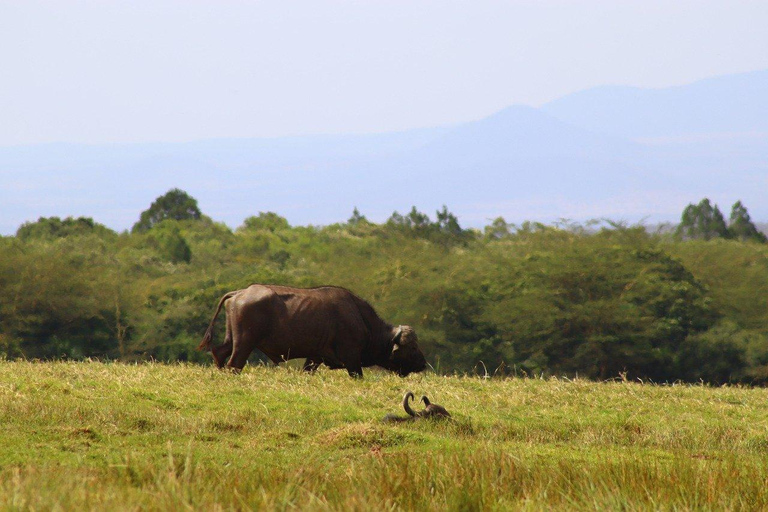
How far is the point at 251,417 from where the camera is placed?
11938mm

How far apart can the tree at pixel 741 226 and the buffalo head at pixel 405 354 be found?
7845cm

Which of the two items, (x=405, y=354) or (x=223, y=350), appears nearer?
(x=223, y=350)

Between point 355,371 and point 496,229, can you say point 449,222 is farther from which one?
point 355,371

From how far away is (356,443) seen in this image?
1047 cm

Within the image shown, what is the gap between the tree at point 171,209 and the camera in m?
119

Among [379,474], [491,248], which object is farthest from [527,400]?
[491,248]

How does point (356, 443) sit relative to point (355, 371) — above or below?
above

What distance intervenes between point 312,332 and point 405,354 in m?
1.77

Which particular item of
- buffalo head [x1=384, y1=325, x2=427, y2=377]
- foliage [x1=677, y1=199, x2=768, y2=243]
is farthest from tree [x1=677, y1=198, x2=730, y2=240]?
buffalo head [x1=384, y1=325, x2=427, y2=377]

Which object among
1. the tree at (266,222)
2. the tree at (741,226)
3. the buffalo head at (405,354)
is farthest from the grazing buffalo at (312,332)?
the tree at (266,222)

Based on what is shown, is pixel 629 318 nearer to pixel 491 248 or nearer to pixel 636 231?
pixel 636 231

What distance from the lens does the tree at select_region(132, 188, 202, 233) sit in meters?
119

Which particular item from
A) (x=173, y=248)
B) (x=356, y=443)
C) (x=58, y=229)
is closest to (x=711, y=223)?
(x=173, y=248)

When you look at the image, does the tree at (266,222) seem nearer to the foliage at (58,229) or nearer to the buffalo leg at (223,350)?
the foliage at (58,229)
